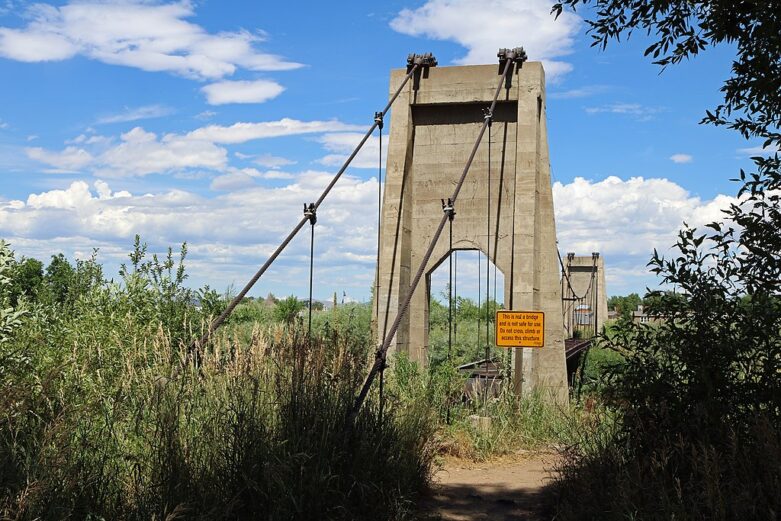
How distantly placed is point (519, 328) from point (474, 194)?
2372mm

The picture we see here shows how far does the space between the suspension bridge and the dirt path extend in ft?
9.88

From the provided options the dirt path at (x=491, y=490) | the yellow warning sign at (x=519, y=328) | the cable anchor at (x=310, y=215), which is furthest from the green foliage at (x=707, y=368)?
the yellow warning sign at (x=519, y=328)

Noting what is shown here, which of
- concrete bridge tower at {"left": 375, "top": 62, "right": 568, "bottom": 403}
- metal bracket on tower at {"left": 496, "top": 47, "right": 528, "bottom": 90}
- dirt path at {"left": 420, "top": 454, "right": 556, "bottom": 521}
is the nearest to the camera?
dirt path at {"left": 420, "top": 454, "right": 556, "bottom": 521}

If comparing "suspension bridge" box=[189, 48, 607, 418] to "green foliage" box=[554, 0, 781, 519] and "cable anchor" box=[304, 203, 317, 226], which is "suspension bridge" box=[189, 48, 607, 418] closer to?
"cable anchor" box=[304, 203, 317, 226]

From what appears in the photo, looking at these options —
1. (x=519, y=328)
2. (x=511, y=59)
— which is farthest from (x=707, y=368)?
(x=511, y=59)

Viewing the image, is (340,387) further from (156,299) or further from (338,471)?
(156,299)

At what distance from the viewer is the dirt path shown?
6910mm

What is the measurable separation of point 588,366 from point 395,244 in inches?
346

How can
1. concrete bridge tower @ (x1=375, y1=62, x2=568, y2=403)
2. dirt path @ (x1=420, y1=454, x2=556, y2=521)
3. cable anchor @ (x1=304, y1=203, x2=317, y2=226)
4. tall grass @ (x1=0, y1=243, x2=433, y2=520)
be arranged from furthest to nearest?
concrete bridge tower @ (x1=375, y1=62, x2=568, y2=403) < cable anchor @ (x1=304, y1=203, x2=317, y2=226) < dirt path @ (x1=420, y1=454, x2=556, y2=521) < tall grass @ (x1=0, y1=243, x2=433, y2=520)

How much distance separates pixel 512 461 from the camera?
9477mm

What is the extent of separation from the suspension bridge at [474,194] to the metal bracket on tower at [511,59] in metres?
0.02

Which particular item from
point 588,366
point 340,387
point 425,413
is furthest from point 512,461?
point 588,366

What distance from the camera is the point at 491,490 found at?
7895 millimetres

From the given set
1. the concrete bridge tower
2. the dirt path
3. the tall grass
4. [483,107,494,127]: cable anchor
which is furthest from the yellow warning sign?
the tall grass
